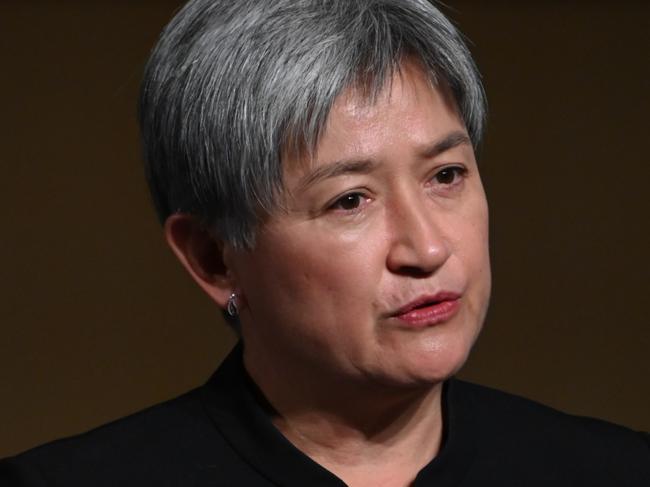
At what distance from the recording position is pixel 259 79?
181 centimetres

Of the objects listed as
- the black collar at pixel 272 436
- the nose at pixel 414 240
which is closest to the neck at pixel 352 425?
the black collar at pixel 272 436

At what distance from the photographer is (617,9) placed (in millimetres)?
2953

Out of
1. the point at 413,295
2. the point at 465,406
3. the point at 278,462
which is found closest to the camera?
the point at 413,295

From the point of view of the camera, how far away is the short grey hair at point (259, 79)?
5.92 feet

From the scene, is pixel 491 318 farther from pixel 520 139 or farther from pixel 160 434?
pixel 160 434

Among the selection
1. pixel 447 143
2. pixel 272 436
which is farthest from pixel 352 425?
pixel 447 143

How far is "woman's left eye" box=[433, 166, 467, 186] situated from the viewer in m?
1.86

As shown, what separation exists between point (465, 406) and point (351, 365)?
270 mm

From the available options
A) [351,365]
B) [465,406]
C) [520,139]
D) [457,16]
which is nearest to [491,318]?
[520,139]

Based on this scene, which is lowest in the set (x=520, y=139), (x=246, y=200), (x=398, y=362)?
(x=398, y=362)

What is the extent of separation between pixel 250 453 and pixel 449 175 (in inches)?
14.6

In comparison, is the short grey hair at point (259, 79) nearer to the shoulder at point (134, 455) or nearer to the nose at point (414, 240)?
the nose at point (414, 240)

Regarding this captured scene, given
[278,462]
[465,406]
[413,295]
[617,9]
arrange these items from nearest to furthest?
[413,295] < [278,462] < [465,406] < [617,9]

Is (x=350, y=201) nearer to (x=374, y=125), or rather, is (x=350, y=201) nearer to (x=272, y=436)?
(x=374, y=125)
